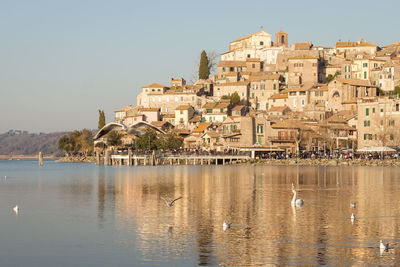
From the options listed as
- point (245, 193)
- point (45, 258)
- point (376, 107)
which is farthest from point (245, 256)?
point (376, 107)

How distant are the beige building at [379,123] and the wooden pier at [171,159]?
16642mm

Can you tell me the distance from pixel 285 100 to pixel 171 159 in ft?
82.8

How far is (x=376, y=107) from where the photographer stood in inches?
3174

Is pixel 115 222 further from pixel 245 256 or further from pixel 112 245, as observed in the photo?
pixel 245 256

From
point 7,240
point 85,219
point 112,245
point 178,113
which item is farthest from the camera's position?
point 178,113

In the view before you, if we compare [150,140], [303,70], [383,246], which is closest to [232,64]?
[303,70]

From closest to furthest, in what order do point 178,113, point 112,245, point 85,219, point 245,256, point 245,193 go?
point 245,256 → point 112,245 → point 85,219 → point 245,193 → point 178,113

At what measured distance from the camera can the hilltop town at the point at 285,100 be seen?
89688 millimetres

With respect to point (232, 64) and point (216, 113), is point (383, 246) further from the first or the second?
point (232, 64)

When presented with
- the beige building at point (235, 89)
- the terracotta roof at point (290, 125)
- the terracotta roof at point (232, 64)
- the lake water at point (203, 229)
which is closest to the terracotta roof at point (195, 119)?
the beige building at point (235, 89)

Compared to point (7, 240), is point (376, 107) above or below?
above

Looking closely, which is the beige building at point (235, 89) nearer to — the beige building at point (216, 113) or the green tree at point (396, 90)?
the beige building at point (216, 113)

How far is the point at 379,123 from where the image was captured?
7981cm

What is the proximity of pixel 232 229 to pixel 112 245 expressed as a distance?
496 cm
